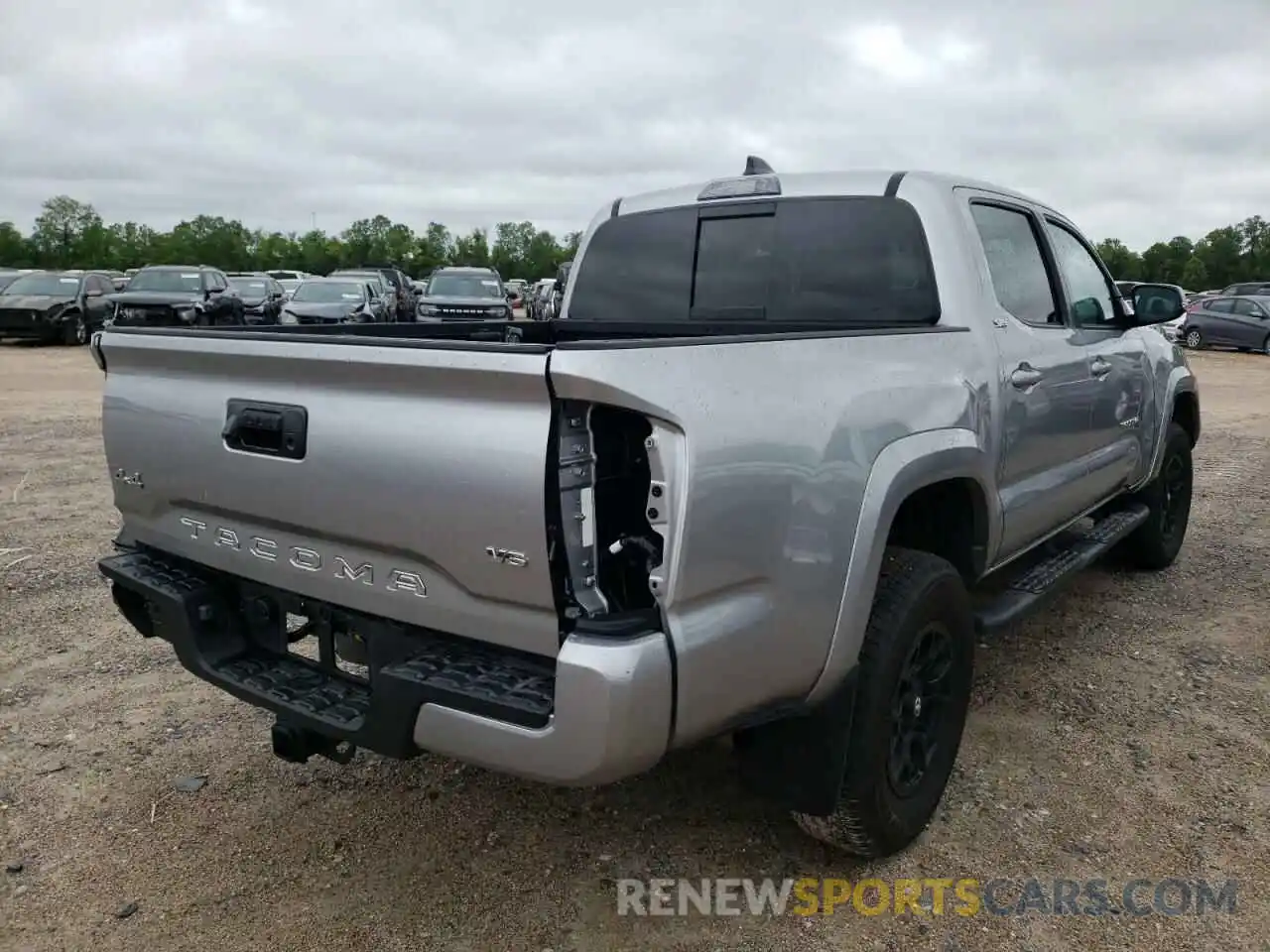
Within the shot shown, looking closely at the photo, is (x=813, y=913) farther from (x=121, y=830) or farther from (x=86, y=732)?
(x=86, y=732)

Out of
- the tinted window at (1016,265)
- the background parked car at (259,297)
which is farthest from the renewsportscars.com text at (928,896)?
the background parked car at (259,297)

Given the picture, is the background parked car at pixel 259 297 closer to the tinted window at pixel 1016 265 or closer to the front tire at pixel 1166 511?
the front tire at pixel 1166 511

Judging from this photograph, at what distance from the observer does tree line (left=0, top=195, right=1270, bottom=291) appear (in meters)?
74.5

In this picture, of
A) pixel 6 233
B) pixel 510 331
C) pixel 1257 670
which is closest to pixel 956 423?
pixel 510 331

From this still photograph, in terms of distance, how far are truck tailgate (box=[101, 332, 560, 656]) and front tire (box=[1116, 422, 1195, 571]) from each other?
14.6ft

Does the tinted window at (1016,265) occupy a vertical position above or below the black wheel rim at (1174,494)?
above

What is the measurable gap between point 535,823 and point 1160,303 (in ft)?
12.5

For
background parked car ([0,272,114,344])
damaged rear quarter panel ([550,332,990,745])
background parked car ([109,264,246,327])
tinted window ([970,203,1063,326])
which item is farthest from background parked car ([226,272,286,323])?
damaged rear quarter panel ([550,332,990,745])

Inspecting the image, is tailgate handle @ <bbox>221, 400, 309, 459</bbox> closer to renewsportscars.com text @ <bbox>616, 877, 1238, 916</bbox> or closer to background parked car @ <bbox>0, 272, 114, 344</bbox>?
renewsportscars.com text @ <bbox>616, 877, 1238, 916</bbox>

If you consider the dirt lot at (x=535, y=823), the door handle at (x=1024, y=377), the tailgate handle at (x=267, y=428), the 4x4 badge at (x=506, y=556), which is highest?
the door handle at (x=1024, y=377)

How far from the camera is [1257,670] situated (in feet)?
14.3

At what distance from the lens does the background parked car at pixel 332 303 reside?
62.6 ft

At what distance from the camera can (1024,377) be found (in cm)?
350

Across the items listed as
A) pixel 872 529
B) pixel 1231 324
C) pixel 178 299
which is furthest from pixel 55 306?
pixel 1231 324
